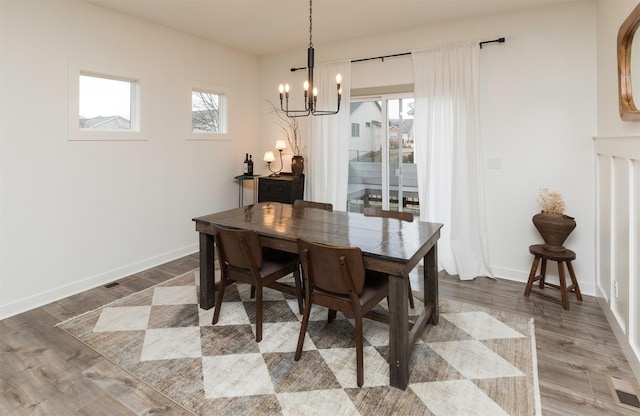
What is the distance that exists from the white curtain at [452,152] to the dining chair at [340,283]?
200cm

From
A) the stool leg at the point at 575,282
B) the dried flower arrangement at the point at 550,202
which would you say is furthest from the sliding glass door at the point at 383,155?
the stool leg at the point at 575,282

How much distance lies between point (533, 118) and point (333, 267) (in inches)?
113

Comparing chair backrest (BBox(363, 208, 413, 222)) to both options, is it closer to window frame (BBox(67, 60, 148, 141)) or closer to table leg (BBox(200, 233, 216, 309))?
table leg (BBox(200, 233, 216, 309))

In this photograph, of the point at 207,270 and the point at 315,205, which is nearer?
the point at 207,270

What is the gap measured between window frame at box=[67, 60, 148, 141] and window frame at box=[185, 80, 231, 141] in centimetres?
60

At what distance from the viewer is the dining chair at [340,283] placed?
2.00m

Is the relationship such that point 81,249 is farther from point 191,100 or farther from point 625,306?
point 625,306

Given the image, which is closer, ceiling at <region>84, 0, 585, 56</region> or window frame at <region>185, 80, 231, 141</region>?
ceiling at <region>84, 0, 585, 56</region>

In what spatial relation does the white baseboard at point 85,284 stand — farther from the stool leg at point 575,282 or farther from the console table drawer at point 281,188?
the stool leg at point 575,282

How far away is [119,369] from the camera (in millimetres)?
2230

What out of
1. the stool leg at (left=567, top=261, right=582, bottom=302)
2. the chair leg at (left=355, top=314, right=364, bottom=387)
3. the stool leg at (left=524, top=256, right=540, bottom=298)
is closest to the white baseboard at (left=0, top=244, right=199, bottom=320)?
the chair leg at (left=355, top=314, right=364, bottom=387)

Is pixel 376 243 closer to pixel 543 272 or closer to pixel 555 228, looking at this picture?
pixel 555 228

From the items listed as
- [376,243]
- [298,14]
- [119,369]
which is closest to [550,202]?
[376,243]

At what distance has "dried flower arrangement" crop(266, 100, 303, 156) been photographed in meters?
5.16
